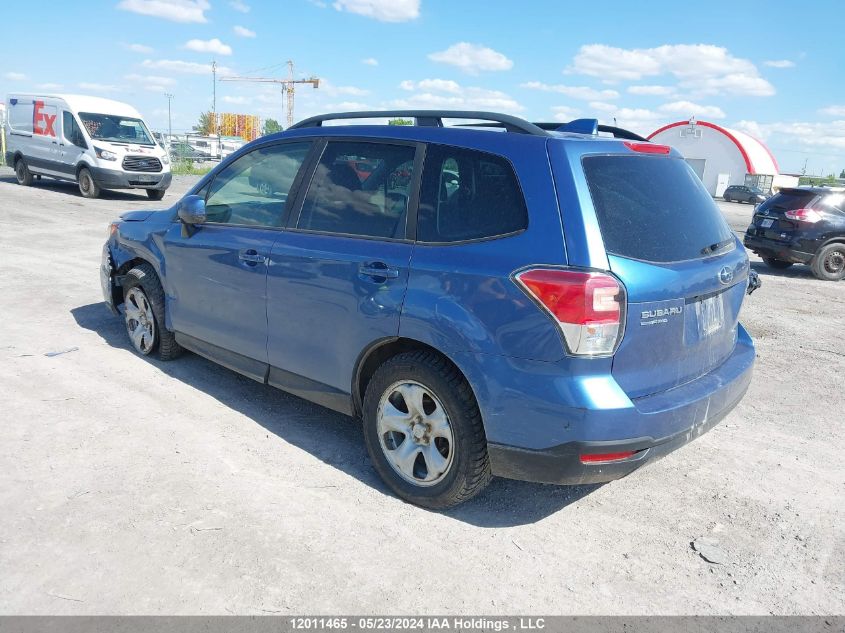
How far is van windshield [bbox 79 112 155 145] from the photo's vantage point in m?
18.1

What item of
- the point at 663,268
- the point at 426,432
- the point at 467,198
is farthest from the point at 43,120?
the point at 663,268

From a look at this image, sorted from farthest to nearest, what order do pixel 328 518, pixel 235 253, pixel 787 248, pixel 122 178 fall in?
pixel 122 178 → pixel 787 248 → pixel 235 253 → pixel 328 518

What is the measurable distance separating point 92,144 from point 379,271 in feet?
56.2

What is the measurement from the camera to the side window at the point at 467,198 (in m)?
3.08

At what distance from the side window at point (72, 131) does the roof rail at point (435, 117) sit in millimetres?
16198

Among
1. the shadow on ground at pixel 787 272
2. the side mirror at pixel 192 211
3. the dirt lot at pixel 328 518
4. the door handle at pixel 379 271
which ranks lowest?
the dirt lot at pixel 328 518

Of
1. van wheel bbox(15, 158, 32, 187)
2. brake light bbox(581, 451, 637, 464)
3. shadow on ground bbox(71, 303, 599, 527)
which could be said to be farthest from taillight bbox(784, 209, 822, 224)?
van wheel bbox(15, 158, 32, 187)

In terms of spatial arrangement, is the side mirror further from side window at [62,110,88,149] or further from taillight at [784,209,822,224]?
side window at [62,110,88,149]

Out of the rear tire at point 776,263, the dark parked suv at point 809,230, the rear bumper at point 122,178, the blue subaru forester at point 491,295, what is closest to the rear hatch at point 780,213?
the dark parked suv at point 809,230

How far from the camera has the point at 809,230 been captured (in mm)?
11289

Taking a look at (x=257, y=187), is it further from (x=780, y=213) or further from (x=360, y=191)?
(x=780, y=213)

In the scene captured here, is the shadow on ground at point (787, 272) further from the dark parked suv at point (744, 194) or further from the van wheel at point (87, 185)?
the dark parked suv at point (744, 194)

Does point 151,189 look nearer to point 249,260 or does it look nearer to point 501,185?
point 249,260

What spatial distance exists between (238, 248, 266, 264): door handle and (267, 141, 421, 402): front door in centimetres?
12
